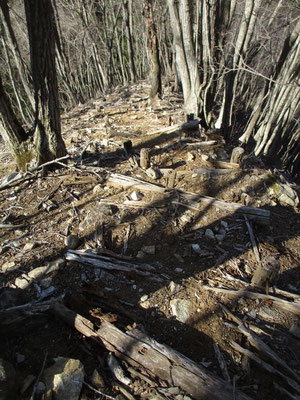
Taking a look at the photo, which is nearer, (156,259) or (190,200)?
(156,259)

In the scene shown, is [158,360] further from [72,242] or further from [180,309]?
[72,242]

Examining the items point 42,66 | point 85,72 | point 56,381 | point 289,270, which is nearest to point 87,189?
point 42,66

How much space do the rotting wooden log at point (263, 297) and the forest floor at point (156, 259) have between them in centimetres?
2

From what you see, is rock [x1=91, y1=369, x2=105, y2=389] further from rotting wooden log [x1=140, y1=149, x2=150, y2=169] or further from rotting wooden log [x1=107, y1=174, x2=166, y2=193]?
rotting wooden log [x1=140, y1=149, x2=150, y2=169]

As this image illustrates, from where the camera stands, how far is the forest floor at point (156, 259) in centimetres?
222

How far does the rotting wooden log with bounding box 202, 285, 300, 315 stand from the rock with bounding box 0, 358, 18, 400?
199 cm

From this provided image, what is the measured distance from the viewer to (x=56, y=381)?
73.1 inches

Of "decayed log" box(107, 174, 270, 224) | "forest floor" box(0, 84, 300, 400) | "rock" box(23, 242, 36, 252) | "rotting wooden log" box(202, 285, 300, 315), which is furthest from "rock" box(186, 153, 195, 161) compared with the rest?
"rock" box(23, 242, 36, 252)

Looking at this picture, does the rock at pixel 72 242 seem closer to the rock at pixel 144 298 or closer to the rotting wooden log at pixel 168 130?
the rock at pixel 144 298

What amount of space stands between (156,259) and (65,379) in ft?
5.41

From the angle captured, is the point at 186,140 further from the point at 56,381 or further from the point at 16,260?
the point at 56,381

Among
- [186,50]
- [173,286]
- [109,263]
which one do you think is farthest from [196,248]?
[186,50]

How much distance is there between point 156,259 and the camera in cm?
321

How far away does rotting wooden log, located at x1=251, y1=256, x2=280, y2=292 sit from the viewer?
269 cm
